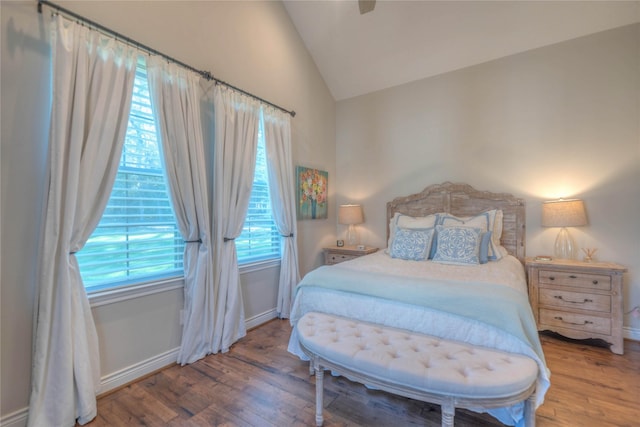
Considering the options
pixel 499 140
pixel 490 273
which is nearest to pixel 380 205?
pixel 499 140

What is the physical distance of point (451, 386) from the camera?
1.30 meters

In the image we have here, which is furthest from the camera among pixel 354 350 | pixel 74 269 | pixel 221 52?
pixel 221 52

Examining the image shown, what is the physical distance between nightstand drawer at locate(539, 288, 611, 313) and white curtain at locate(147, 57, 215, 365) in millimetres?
3185

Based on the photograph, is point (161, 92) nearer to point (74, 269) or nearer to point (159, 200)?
point (159, 200)

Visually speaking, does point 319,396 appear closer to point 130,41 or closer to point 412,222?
point 412,222

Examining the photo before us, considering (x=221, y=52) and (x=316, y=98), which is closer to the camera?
(x=221, y=52)

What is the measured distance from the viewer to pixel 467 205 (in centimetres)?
353

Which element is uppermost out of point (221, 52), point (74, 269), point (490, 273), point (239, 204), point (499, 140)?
point (221, 52)

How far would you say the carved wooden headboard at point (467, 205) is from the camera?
3258 mm

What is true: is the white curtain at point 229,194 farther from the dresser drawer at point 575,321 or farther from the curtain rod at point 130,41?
the dresser drawer at point 575,321

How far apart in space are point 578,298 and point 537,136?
5.74 feet

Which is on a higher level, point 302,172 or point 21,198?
point 302,172

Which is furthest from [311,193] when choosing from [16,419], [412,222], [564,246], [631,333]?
[631,333]

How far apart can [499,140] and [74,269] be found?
4.20m
